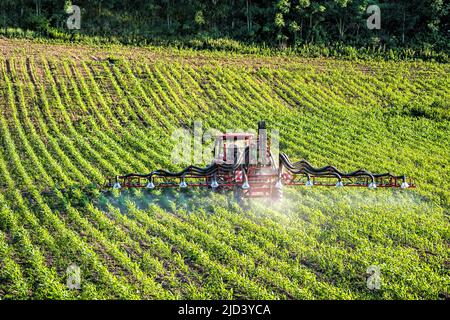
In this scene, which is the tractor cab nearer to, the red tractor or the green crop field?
the red tractor

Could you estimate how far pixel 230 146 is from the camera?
19688 millimetres

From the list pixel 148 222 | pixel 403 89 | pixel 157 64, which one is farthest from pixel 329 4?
pixel 148 222

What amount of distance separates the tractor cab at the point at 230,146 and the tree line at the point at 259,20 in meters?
19.1

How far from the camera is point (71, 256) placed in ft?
49.9

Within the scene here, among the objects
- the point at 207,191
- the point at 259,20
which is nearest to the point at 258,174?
the point at 207,191

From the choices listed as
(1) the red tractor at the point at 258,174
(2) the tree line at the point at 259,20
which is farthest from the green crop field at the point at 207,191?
(2) the tree line at the point at 259,20

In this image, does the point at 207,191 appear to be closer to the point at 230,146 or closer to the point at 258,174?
the point at 230,146

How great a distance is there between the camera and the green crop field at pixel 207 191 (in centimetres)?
1440

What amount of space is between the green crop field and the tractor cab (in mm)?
1301

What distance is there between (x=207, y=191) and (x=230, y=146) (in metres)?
1.62

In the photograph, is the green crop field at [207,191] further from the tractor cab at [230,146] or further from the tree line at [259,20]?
the tree line at [259,20]

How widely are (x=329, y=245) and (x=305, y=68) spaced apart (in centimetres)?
2060

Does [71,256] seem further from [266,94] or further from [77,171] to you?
[266,94]

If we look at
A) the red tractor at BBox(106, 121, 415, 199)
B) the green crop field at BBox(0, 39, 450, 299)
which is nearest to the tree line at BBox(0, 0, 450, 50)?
the green crop field at BBox(0, 39, 450, 299)
